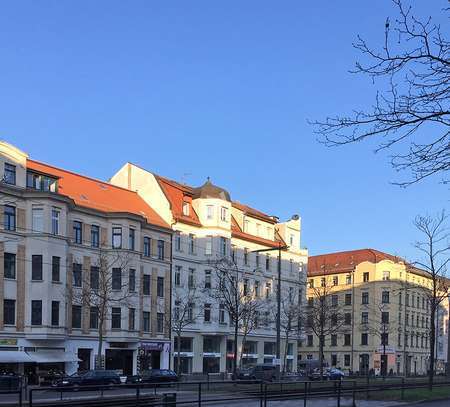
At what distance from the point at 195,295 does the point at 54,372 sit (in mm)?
21222

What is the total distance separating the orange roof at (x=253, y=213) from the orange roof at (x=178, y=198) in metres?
8.04

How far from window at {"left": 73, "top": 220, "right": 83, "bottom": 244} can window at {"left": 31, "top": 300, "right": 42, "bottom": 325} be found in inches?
258

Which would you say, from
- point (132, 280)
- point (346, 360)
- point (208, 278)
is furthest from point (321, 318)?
point (346, 360)

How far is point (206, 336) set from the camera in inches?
2795

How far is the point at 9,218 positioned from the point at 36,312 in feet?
24.0

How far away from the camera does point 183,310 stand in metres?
66.5

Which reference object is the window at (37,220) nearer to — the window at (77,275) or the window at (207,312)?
the window at (77,275)

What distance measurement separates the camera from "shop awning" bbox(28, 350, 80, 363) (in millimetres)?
49844

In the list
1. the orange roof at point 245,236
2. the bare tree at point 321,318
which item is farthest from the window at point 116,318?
the orange roof at point 245,236

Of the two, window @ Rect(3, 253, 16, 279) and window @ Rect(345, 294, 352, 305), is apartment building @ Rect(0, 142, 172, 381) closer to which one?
window @ Rect(3, 253, 16, 279)

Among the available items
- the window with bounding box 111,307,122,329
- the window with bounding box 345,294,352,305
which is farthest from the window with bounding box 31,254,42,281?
the window with bounding box 345,294,352,305

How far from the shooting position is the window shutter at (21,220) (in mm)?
50844

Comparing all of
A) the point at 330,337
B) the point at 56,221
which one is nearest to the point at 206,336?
the point at 56,221

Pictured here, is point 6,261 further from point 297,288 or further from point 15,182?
point 297,288
